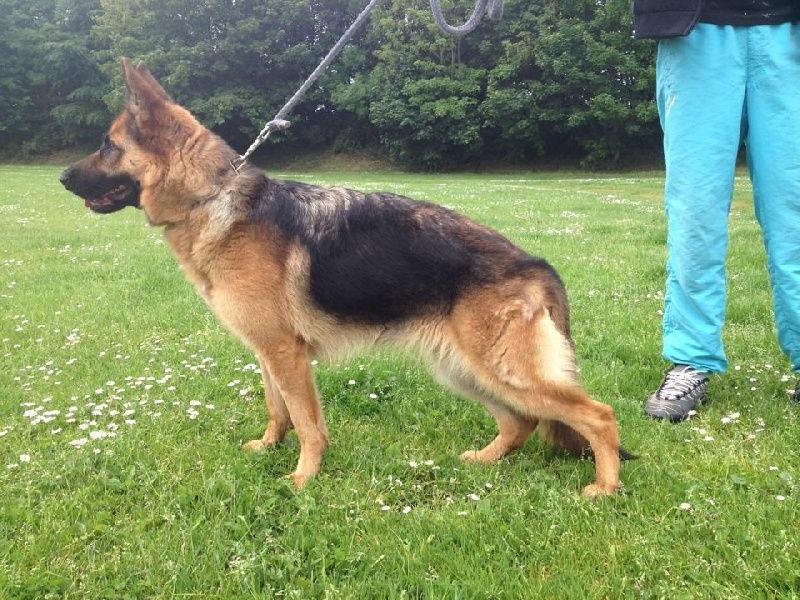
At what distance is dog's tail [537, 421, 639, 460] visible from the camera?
3.30m

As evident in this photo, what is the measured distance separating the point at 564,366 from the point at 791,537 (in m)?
1.18

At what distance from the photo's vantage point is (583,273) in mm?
7727

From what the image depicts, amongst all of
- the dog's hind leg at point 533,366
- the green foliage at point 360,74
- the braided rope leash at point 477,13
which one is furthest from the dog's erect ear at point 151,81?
the green foliage at point 360,74

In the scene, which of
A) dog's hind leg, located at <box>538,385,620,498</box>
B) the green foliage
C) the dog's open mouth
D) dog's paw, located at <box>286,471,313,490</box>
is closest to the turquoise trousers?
dog's hind leg, located at <box>538,385,620,498</box>

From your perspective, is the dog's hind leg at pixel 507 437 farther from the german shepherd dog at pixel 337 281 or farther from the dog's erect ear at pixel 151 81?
the dog's erect ear at pixel 151 81

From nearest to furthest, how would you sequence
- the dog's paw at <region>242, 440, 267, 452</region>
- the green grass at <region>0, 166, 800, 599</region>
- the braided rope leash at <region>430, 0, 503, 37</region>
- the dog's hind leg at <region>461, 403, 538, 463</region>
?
the green grass at <region>0, 166, 800, 599</region>
the dog's hind leg at <region>461, 403, 538, 463</region>
the dog's paw at <region>242, 440, 267, 452</region>
the braided rope leash at <region>430, 0, 503, 37</region>

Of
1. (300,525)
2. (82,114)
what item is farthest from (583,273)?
(82,114)

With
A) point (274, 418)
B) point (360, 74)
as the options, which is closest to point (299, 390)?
point (274, 418)

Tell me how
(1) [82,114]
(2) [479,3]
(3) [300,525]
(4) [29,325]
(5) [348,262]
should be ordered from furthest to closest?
(1) [82,114] < (4) [29,325] < (2) [479,3] < (5) [348,262] < (3) [300,525]

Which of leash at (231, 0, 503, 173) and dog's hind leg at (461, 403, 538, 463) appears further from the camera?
leash at (231, 0, 503, 173)

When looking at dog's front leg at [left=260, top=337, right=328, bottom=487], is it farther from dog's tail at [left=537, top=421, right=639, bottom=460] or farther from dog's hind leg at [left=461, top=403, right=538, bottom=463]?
dog's tail at [left=537, top=421, right=639, bottom=460]

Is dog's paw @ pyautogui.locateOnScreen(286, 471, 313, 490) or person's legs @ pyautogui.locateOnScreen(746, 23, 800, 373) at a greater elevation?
person's legs @ pyautogui.locateOnScreen(746, 23, 800, 373)

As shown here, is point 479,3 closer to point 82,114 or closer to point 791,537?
point 791,537

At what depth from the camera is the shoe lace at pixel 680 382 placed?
12.9 ft
